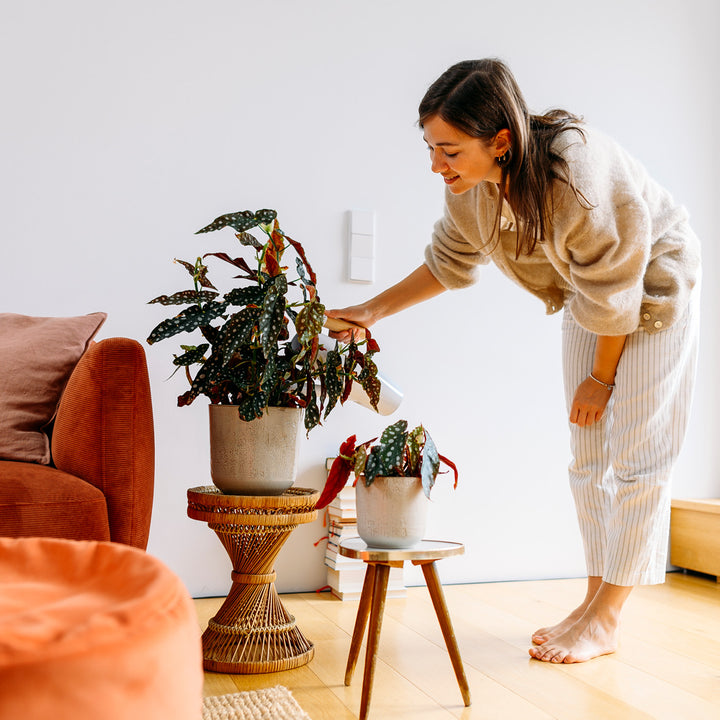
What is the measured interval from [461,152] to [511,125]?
4.0 inches

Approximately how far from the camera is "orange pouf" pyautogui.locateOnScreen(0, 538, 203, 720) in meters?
0.38

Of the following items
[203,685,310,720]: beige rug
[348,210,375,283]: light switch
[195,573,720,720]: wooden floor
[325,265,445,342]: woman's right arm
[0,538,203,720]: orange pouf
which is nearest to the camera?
[0,538,203,720]: orange pouf

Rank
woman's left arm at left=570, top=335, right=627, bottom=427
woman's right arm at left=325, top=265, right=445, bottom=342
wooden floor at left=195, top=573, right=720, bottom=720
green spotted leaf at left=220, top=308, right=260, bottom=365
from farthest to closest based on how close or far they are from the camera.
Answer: woman's right arm at left=325, top=265, right=445, bottom=342
woman's left arm at left=570, top=335, right=627, bottom=427
green spotted leaf at left=220, top=308, right=260, bottom=365
wooden floor at left=195, top=573, right=720, bottom=720

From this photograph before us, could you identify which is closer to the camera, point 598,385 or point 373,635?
point 373,635

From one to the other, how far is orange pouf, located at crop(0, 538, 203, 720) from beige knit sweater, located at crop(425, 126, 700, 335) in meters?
1.16

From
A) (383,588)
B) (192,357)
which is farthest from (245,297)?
(383,588)

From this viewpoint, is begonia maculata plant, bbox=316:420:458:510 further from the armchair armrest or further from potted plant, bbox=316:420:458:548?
the armchair armrest

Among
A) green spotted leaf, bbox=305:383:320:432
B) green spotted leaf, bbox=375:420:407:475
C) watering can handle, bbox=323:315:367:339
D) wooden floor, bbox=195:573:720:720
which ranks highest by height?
watering can handle, bbox=323:315:367:339

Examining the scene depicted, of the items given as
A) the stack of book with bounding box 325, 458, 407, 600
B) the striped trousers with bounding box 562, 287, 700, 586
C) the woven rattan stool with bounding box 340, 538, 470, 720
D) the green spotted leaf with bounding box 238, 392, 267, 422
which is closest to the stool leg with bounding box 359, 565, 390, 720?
the woven rattan stool with bounding box 340, 538, 470, 720

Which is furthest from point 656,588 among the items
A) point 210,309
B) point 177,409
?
point 210,309

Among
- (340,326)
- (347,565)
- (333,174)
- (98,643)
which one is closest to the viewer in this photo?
(98,643)

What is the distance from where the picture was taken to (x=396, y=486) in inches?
50.6

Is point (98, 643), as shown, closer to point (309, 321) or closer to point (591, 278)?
point (309, 321)

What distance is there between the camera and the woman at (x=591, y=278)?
1.41 metres
